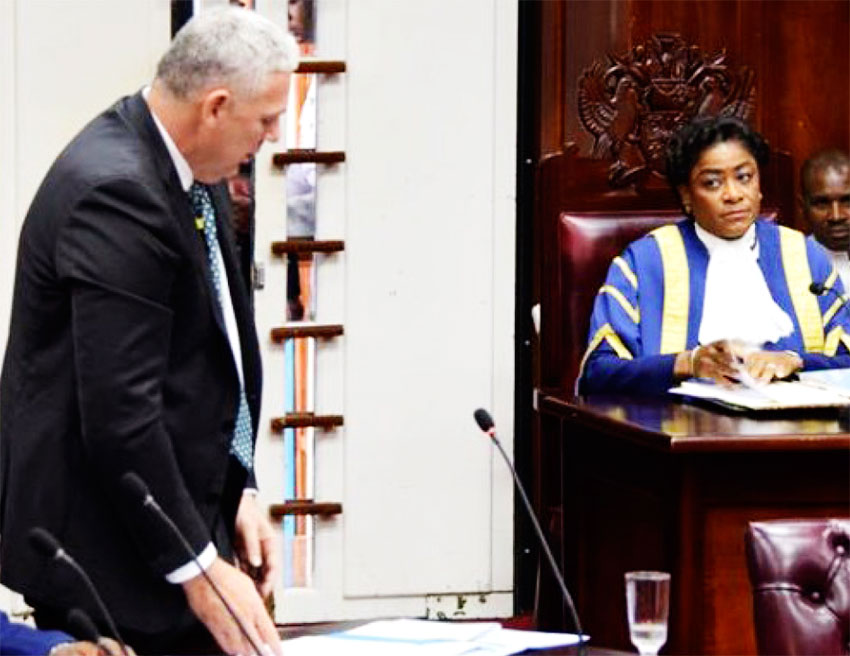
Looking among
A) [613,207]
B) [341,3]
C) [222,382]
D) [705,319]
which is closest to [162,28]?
[341,3]

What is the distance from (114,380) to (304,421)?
10.00 feet

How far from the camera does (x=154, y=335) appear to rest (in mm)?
2814

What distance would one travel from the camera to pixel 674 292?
5027mm

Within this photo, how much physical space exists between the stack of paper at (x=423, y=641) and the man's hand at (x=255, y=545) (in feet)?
1.21

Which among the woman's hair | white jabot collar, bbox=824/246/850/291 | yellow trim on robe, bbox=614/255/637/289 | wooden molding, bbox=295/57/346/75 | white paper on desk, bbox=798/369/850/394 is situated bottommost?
white paper on desk, bbox=798/369/850/394

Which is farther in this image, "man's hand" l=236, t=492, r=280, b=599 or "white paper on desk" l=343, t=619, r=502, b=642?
"man's hand" l=236, t=492, r=280, b=599

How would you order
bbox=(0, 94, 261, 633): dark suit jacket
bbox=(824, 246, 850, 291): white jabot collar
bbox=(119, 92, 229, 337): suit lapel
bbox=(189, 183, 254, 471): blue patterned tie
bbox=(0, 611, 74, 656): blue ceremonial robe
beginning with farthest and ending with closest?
bbox=(824, 246, 850, 291): white jabot collar, bbox=(189, 183, 254, 471): blue patterned tie, bbox=(119, 92, 229, 337): suit lapel, bbox=(0, 94, 261, 633): dark suit jacket, bbox=(0, 611, 74, 656): blue ceremonial robe

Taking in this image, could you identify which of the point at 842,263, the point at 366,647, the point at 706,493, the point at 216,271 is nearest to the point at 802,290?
the point at 842,263

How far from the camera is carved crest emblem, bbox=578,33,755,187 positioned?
5.71 m

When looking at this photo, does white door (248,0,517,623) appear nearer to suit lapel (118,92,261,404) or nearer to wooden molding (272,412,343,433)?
wooden molding (272,412,343,433)

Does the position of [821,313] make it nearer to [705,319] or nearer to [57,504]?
[705,319]

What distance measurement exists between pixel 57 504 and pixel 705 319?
2.42 metres

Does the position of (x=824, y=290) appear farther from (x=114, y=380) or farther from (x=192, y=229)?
(x=114, y=380)

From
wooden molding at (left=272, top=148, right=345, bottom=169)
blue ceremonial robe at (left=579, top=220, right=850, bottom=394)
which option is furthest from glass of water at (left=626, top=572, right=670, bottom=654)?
wooden molding at (left=272, top=148, right=345, bottom=169)
